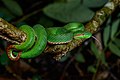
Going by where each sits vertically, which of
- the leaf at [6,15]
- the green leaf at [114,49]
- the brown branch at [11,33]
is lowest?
the green leaf at [114,49]

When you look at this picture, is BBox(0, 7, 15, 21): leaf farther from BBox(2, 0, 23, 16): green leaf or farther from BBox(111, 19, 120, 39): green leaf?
BBox(111, 19, 120, 39): green leaf

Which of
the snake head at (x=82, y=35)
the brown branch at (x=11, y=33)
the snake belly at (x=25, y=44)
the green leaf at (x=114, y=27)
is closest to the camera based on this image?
the brown branch at (x=11, y=33)

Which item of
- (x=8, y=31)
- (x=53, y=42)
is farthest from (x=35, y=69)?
(x=8, y=31)

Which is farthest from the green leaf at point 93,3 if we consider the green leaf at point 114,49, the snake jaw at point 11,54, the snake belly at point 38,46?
the snake jaw at point 11,54

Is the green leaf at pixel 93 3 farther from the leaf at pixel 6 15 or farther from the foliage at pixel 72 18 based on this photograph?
the leaf at pixel 6 15

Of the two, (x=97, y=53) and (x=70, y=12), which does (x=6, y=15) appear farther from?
(x=97, y=53)

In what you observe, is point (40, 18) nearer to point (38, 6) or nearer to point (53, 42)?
point (38, 6)

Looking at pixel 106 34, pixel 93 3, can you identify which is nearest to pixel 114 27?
pixel 106 34
